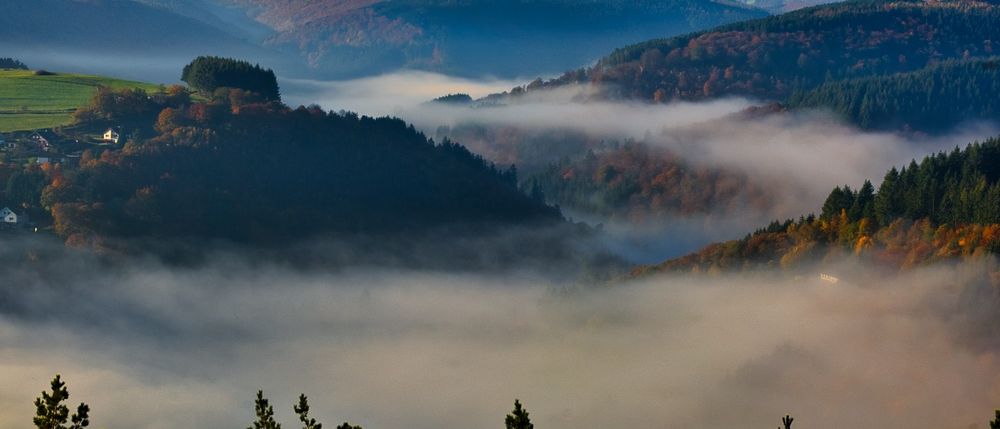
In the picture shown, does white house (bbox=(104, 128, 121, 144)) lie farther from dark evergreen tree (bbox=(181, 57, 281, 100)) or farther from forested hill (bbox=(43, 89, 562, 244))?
dark evergreen tree (bbox=(181, 57, 281, 100))

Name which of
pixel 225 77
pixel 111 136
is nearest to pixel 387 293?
pixel 225 77

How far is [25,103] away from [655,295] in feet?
190

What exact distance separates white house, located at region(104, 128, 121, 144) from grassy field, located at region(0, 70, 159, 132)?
3335 millimetres

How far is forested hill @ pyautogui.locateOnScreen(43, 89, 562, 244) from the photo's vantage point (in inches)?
5310

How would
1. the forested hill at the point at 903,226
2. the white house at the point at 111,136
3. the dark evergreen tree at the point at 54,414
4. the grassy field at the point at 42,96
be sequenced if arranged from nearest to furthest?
the dark evergreen tree at the point at 54,414, the forested hill at the point at 903,226, the grassy field at the point at 42,96, the white house at the point at 111,136

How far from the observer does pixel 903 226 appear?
136375mm

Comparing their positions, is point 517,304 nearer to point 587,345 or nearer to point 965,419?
point 587,345

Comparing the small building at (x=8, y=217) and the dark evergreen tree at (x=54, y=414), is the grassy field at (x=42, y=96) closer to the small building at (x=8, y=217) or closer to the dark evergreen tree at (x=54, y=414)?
the small building at (x=8, y=217)

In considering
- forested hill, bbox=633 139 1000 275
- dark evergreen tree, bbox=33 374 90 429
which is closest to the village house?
forested hill, bbox=633 139 1000 275

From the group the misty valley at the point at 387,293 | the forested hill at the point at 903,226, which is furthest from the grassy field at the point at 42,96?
the forested hill at the point at 903,226

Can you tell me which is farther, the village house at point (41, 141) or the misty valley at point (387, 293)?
the village house at point (41, 141)

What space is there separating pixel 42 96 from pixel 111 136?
13609 mm

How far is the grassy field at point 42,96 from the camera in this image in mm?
142125

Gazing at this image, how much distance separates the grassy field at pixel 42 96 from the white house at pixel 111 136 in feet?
10.9
